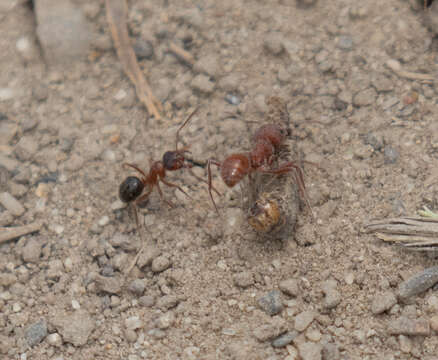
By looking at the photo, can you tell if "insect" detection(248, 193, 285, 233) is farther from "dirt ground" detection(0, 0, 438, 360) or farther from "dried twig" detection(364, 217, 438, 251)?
"dried twig" detection(364, 217, 438, 251)

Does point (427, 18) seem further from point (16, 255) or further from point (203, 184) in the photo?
point (16, 255)

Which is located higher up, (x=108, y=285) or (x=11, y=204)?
(x=11, y=204)

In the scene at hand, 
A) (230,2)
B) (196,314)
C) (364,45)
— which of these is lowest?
(196,314)

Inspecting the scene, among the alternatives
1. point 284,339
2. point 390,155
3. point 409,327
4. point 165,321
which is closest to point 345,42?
point 390,155

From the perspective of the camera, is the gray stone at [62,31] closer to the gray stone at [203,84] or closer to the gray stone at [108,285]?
the gray stone at [203,84]

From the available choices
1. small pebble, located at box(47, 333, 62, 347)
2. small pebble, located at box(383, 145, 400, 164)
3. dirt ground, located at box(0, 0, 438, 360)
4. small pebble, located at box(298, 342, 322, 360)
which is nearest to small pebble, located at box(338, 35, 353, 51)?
dirt ground, located at box(0, 0, 438, 360)

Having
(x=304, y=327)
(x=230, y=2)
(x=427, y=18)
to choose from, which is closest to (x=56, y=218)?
(x=304, y=327)

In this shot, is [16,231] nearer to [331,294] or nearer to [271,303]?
[271,303]
